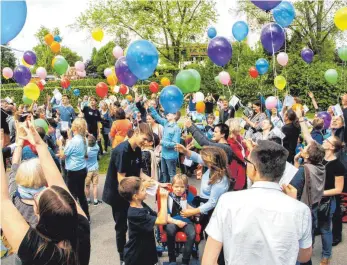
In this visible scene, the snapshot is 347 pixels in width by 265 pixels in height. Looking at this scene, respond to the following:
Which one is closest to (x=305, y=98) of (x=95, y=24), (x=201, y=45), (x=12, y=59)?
(x=201, y=45)

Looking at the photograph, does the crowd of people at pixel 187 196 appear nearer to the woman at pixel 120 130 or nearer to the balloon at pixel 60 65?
the woman at pixel 120 130

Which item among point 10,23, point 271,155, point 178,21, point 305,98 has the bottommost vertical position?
point 305,98

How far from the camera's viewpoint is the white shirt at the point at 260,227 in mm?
1862

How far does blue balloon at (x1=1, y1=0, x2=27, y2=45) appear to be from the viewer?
2.88 m

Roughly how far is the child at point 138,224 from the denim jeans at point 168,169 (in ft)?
11.0

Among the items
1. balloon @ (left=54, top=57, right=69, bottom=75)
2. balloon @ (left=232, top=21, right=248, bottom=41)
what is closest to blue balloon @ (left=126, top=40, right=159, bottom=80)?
balloon @ (left=232, top=21, right=248, bottom=41)

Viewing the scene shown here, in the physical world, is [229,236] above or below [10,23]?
below

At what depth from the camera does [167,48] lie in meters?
27.6

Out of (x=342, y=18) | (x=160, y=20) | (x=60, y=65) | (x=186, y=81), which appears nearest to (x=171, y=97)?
(x=186, y=81)

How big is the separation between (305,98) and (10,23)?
19.6m

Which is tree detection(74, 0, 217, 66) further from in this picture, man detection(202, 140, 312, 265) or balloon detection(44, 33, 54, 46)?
man detection(202, 140, 312, 265)

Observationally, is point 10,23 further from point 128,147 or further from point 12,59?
point 12,59

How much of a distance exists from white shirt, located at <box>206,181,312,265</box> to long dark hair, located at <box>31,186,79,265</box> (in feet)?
2.42

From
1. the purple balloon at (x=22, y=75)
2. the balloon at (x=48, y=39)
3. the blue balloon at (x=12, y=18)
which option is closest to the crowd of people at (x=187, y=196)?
the blue balloon at (x=12, y=18)
